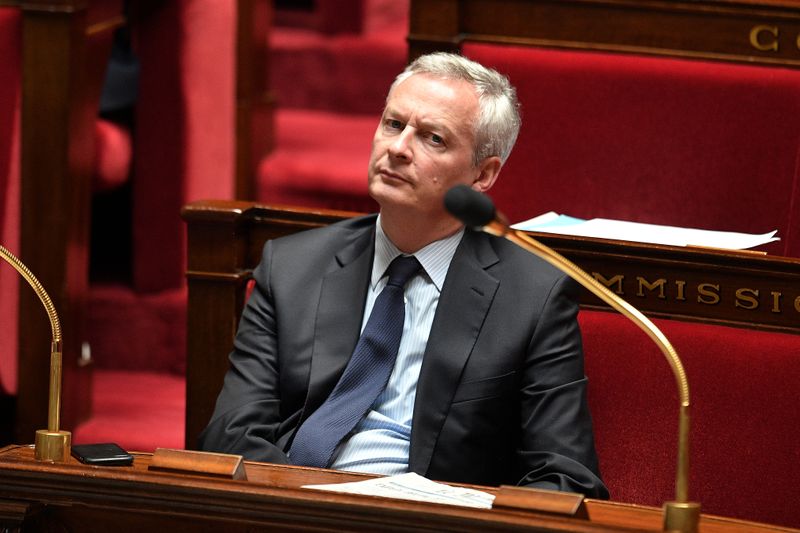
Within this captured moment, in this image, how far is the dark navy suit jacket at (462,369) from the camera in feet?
3.95

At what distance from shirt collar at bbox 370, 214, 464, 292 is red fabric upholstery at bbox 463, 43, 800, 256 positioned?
18.3 inches

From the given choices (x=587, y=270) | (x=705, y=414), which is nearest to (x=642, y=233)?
(x=587, y=270)

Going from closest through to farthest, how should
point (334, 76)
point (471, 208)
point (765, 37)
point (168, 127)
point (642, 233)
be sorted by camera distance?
point (471, 208)
point (642, 233)
point (765, 37)
point (168, 127)
point (334, 76)

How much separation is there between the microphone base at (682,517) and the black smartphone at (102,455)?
1.32ft

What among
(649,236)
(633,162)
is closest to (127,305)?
(633,162)

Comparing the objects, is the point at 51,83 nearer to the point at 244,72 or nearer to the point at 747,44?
the point at 244,72

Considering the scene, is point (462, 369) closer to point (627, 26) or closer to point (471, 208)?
point (471, 208)

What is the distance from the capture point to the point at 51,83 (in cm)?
179

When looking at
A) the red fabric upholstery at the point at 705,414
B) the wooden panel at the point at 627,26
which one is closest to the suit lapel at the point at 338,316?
the red fabric upholstery at the point at 705,414

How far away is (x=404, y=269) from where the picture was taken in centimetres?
129

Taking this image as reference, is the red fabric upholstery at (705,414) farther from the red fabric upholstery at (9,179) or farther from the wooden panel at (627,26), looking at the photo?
the red fabric upholstery at (9,179)

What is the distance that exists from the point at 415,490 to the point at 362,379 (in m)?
0.28

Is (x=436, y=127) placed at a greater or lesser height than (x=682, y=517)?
greater

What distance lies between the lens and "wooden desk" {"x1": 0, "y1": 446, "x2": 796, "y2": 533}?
897 millimetres
